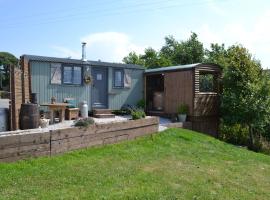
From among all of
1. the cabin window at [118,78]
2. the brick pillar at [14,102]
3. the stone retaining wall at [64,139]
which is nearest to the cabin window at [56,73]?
the cabin window at [118,78]

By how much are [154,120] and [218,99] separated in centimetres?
590

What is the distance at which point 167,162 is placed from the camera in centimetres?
756

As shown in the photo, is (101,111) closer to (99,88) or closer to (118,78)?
(99,88)

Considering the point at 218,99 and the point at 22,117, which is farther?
the point at 218,99

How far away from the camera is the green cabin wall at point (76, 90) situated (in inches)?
515

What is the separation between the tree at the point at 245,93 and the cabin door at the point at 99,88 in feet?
16.8

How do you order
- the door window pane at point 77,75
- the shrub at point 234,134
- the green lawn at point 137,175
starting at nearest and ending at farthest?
the green lawn at point 137,175
the door window pane at point 77,75
the shrub at point 234,134

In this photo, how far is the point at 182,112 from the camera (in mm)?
14289

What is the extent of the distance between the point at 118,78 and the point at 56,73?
3.07m

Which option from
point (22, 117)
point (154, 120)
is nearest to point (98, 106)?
point (154, 120)

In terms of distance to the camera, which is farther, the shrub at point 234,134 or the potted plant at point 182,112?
the shrub at point 234,134

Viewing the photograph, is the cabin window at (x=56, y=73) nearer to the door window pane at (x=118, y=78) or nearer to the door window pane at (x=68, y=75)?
the door window pane at (x=68, y=75)

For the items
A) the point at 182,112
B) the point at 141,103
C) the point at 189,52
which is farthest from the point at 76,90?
the point at 189,52

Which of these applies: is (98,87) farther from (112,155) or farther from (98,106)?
(112,155)
